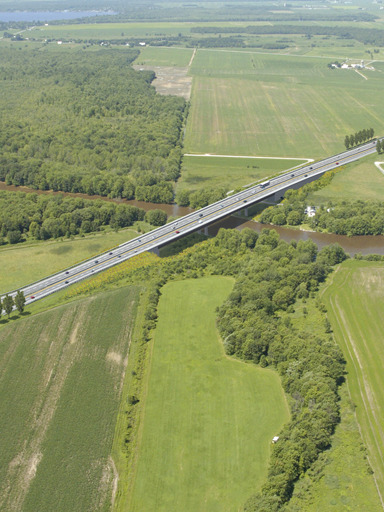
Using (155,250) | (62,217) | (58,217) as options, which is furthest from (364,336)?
(58,217)

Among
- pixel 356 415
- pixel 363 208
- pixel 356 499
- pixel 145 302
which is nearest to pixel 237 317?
→ pixel 145 302

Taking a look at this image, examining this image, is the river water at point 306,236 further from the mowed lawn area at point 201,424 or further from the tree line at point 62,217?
the mowed lawn area at point 201,424

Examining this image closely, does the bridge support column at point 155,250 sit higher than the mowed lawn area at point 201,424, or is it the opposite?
the bridge support column at point 155,250

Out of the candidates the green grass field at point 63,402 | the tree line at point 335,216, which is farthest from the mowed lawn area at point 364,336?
the green grass field at point 63,402

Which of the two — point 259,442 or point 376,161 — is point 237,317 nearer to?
point 259,442

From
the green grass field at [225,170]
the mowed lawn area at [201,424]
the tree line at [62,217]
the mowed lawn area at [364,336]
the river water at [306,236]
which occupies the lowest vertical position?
the mowed lawn area at [201,424]

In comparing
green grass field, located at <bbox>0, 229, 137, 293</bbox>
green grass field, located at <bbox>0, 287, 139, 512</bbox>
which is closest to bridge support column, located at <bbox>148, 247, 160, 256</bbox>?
green grass field, located at <bbox>0, 229, 137, 293</bbox>
